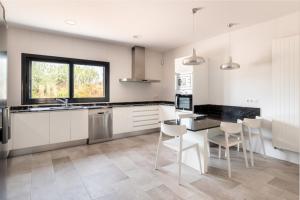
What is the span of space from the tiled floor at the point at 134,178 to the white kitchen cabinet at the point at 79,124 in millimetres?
480

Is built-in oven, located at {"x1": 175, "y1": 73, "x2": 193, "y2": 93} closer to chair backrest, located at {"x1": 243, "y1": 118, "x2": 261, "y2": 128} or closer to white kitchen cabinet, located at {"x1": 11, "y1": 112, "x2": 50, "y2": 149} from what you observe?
chair backrest, located at {"x1": 243, "y1": 118, "x2": 261, "y2": 128}

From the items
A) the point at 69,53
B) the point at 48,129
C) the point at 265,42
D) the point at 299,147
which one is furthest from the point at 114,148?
the point at 265,42

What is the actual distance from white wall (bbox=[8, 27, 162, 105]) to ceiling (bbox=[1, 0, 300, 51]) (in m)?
0.35

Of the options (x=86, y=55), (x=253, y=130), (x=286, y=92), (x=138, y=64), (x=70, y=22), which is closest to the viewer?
(x=286, y=92)

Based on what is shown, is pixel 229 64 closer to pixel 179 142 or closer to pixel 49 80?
pixel 179 142

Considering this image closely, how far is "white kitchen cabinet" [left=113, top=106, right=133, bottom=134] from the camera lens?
4086mm

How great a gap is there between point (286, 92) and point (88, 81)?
416cm

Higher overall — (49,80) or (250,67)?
(250,67)

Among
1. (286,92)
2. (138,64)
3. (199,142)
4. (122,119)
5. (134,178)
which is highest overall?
(138,64)

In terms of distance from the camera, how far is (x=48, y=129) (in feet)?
10.8

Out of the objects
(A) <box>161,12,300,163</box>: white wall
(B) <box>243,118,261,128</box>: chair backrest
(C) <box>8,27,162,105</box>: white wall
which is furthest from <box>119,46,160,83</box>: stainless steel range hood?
(B) <box>243,118,261,128</box>: chair backrest

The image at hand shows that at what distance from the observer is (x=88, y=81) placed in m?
4.30

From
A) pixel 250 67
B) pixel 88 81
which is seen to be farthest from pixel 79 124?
pixel 250 67

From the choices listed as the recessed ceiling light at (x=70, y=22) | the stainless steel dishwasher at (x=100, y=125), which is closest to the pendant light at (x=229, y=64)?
the stainless steel dishwasher at (x=100, y=125)
